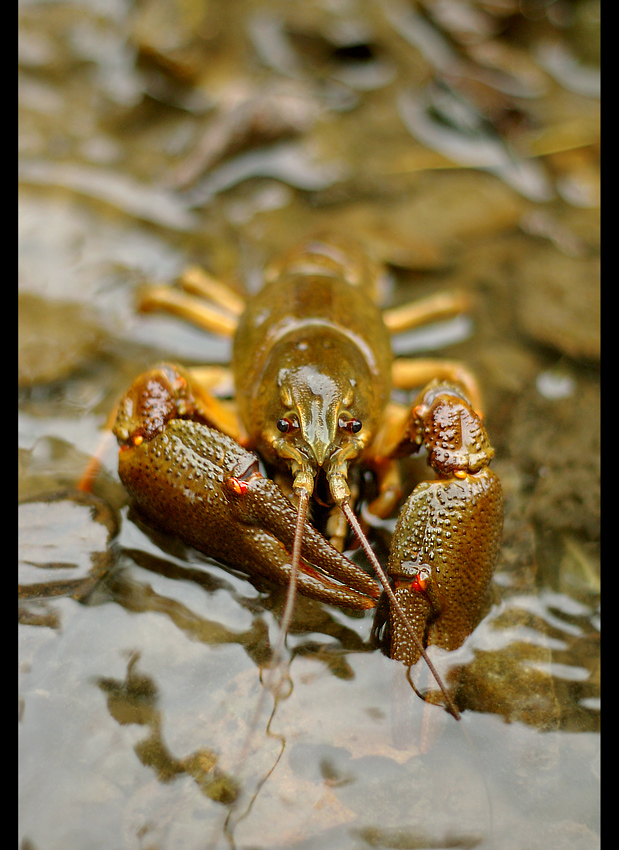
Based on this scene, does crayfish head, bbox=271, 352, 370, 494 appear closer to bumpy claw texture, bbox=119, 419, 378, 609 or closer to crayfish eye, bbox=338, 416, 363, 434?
crayfish eye, bbox=338, 416, 363, 434

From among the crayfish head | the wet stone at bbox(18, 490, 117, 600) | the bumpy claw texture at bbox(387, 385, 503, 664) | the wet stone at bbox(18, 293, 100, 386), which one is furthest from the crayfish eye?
the wet stone at bbox(18, 293, 100, 386)

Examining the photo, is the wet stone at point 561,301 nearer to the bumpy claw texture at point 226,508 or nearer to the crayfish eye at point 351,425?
the crayfish eye at point 351,425

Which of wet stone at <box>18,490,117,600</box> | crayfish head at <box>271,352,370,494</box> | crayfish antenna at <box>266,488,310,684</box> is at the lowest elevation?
wet stone at <box>18,490,117,600</box>

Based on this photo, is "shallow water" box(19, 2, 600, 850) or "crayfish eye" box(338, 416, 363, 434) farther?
"crayfish eye" box(338, 416, 363, 434)

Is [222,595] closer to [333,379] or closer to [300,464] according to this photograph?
[300,464]

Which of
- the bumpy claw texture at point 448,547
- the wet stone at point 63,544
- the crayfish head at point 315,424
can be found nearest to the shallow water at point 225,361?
the wet stone at point 63,544

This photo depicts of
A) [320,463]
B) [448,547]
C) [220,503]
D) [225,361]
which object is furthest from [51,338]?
[448,547]

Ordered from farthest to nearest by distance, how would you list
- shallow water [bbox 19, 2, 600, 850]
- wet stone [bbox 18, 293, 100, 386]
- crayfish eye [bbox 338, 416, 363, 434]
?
wet stone [bbox 18, 293, 100, 386] → crayfish eye [bbox 338, 416, 363, 434] → shallow water [bbox 19, 2, 600, 850]

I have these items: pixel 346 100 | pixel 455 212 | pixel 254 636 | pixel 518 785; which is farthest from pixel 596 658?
pixel 346 100

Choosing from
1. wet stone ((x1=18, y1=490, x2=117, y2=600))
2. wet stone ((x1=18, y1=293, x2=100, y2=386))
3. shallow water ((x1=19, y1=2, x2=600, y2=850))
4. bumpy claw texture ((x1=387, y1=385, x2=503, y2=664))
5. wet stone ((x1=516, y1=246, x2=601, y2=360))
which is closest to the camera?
shallow water ((x1=19, y1=2, x2=600, y2=850))
